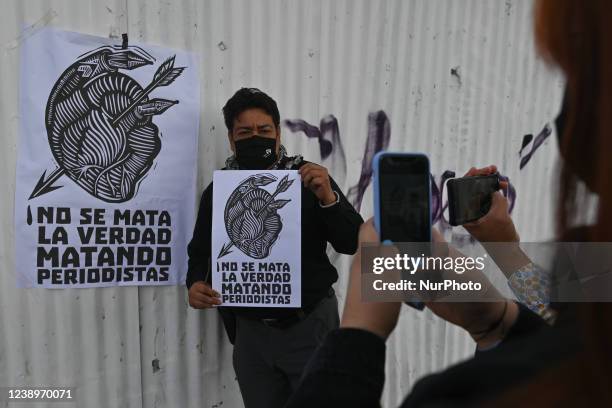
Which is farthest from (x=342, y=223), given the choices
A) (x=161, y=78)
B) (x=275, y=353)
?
(x=161, y=78)

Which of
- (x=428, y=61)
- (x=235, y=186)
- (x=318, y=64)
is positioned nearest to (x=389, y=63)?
(x=428, y=61)

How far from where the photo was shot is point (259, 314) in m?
1.77

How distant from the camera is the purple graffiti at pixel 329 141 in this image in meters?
2.27

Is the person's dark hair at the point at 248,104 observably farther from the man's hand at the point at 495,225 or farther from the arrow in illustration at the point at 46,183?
the man's hand at the point at 495,225

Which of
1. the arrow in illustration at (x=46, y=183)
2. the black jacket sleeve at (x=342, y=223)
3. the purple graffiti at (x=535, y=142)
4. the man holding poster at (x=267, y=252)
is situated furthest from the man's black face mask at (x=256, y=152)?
the purple graffiti at (x=535, y=142)

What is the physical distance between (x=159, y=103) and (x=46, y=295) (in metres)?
0.91

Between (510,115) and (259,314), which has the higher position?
(510,115)

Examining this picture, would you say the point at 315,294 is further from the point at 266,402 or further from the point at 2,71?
the point at 2,71

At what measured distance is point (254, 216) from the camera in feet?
5.96

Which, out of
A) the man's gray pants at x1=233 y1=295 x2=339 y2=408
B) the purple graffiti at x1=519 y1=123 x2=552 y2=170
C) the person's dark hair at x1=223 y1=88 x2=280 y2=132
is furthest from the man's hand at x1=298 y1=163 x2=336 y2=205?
the purple graffiti at x1=519 y1=123 x2=552 y2=170

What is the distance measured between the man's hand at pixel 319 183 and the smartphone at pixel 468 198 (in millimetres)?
634

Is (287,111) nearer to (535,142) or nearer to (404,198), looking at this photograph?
(404,198)

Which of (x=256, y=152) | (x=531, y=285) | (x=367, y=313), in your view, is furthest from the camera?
(x=256, y=152)

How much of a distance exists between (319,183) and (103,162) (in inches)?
36.4
